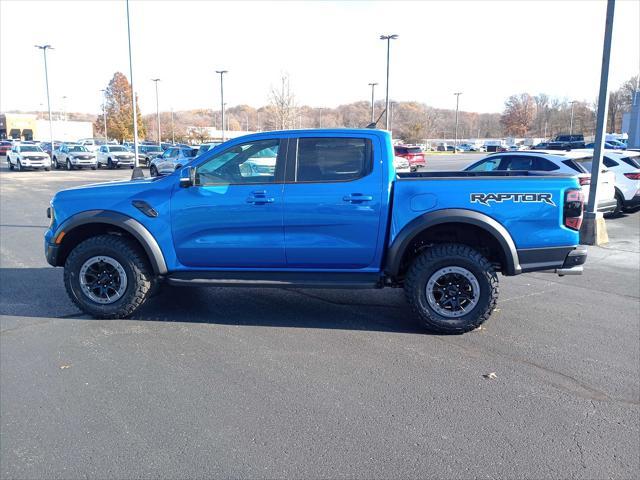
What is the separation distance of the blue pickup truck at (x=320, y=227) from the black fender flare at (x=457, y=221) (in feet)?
0.03

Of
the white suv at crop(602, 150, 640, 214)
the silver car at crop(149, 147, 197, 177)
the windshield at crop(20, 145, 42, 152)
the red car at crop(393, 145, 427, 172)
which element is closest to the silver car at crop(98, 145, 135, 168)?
the windshield at crop(20, 145, 42, 152)

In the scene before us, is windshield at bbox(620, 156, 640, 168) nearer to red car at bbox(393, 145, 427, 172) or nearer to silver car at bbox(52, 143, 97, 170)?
red car at bbox(393, 145, 427, 172)

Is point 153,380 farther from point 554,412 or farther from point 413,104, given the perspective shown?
point 413,104

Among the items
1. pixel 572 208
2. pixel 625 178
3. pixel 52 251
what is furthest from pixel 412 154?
pixel 52 251

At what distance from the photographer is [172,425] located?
3527mm

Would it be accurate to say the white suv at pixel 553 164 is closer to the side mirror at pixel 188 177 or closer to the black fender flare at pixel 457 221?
the black fender flare at pixel 457 221

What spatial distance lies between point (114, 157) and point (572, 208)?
3685 centimetres

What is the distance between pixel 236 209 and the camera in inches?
211

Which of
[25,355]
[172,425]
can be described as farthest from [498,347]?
[25,355]

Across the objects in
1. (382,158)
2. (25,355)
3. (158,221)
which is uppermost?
(382,158)

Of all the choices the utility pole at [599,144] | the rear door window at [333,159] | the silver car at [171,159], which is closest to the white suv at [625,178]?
the utility pole at [599,144]

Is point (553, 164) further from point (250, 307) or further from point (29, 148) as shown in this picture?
point (29, 148)

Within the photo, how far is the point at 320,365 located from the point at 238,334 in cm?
110

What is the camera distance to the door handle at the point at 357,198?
5.21 m
